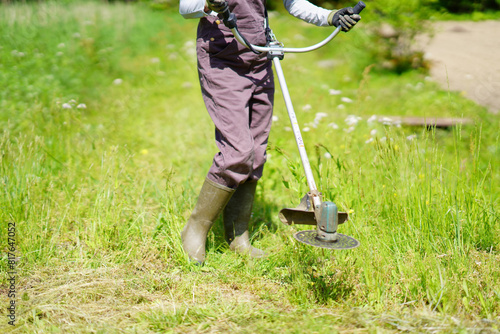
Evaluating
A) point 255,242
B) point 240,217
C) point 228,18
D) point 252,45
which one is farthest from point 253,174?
point 228,18

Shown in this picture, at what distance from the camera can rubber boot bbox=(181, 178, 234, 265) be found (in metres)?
2.37

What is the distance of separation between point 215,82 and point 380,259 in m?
1.18

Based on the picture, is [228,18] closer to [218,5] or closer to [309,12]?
[218,5]

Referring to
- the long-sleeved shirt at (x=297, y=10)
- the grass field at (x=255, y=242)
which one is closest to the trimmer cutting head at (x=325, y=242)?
the grass field at (x=255, y=242)

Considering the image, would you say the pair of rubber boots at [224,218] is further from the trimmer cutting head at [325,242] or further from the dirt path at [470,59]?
the dirt path at [470,59]

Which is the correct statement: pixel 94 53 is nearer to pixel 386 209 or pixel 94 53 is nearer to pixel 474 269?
pixel 386 209

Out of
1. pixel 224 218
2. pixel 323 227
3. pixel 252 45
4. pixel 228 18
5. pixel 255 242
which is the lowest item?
pixel 255 242

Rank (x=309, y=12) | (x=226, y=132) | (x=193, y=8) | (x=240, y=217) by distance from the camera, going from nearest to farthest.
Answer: (x=193, y=8) → (x=226, y=132) → (x=309, y=12) → (x=240, y=217)

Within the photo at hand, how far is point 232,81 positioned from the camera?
231 cm

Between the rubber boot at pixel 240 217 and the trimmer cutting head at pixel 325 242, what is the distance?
707 millimetres

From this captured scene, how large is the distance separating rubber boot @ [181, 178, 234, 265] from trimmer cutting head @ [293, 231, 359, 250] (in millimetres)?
567

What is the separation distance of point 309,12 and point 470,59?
6009 mm

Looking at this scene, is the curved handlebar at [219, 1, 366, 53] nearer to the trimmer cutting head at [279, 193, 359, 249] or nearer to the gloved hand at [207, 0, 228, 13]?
the gloved hand at [207, 0, 228, 13]

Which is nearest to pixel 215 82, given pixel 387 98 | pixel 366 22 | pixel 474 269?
pixel 474 269
